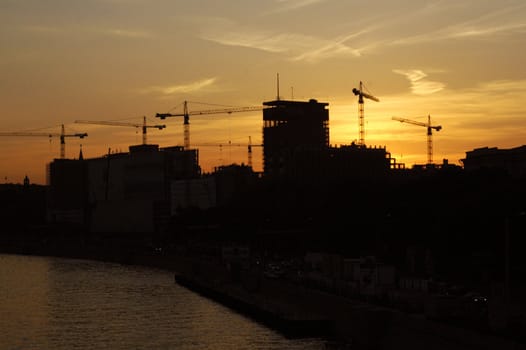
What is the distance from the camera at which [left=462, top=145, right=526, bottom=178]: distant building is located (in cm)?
16938

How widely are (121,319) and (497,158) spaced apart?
406 feet

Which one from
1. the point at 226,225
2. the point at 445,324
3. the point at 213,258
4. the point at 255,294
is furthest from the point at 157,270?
the point at 445,324

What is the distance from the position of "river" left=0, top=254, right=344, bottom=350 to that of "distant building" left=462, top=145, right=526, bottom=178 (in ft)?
281

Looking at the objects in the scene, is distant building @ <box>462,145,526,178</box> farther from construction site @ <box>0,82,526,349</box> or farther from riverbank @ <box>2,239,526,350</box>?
riverbank @ <box>2,239,526,350</box>

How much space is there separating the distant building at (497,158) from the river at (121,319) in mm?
85620

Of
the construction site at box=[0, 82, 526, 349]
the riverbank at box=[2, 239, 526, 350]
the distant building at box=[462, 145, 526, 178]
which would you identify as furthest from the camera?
the distant building at box=[462, 145, 526, 178]

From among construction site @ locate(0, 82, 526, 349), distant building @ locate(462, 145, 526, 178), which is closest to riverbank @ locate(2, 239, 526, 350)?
construction site @ locate(0, 82, 526, 349)

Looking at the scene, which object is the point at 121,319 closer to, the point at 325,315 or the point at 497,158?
the point at 325,315

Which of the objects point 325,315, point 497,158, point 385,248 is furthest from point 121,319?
point 497,158

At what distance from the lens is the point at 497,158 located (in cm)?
17600

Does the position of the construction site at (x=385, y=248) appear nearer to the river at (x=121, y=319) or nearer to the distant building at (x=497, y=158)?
the river at (x=121, y=319)

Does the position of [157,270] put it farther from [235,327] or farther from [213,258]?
[235,327]

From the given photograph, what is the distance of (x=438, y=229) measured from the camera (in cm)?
7069

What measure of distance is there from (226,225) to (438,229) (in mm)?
72618
